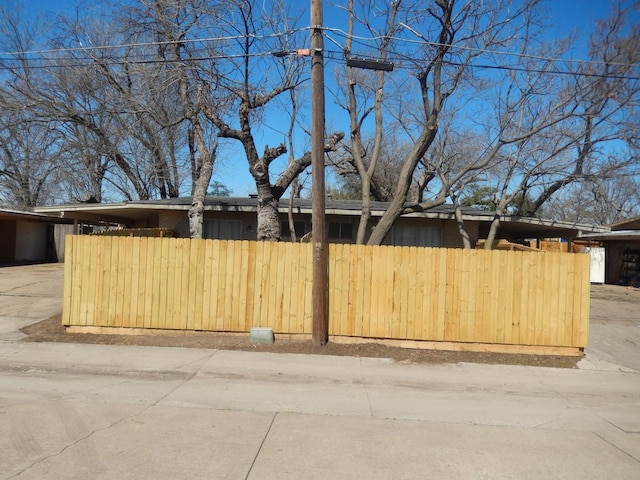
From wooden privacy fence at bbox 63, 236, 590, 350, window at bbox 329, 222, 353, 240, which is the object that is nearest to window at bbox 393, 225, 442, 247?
window at bbox 329, 222, 353, 240

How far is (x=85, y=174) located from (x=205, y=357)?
28140mm

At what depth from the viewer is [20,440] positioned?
4.33 m

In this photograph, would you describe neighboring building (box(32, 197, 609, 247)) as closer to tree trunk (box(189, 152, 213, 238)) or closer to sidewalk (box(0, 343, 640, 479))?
tree trunk (box(189, 152, 213, 238))

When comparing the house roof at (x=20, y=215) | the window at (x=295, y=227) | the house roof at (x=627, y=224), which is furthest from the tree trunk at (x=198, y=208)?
the house roof at (x=627, y=224)

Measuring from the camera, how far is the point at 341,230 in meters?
18.1

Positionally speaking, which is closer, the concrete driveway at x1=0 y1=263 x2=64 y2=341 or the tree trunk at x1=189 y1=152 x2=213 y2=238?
the concrete driveway at x1=0 y1=263 x2=64 y2=341

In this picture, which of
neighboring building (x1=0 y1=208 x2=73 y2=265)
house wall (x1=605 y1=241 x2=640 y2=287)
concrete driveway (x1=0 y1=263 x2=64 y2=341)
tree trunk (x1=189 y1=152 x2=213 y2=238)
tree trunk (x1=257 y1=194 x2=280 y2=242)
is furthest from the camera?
neighboring building (x1=0 y1=208 x2=73 y2=265)

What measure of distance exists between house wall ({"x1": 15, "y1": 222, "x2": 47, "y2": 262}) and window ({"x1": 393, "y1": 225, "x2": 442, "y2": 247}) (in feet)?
68.4

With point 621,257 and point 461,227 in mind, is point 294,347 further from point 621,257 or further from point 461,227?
point 621,257

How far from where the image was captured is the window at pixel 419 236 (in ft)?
59.2

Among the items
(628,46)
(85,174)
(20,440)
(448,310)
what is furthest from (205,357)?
(85,174)

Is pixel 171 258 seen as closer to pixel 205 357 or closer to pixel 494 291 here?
pixel 205 357

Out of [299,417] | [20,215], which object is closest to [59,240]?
[20,215]

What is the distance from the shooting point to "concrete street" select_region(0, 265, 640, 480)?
408cm
